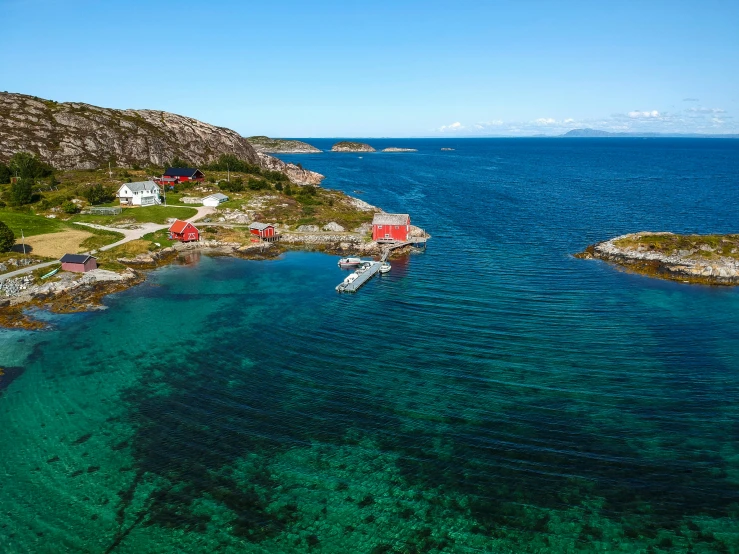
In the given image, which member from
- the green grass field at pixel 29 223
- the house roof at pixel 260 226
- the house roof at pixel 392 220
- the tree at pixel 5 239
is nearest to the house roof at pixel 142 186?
the green grass field at pixel 29 223

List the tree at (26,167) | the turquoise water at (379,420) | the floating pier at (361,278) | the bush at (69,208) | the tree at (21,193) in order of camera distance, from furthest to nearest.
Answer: the tree at (26,167) → the tree at (21,193) → the bush at (69,208) → the floating pier at (361,278) → the turquoise water at (379,420)

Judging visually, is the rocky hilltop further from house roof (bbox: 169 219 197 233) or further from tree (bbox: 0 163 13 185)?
house roof (bbox: 169 219 197 233)

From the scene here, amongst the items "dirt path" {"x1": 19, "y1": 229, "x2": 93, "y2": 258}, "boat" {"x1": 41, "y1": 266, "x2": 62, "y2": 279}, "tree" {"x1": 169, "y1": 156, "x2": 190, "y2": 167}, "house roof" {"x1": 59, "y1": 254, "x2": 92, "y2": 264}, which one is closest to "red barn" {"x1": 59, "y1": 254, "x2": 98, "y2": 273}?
"house roof" {"x1": 59, "y1": 254, "x2": 92, "y2": 264}

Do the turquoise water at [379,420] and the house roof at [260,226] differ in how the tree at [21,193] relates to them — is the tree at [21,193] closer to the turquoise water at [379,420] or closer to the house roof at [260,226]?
the house roof at [260,226]

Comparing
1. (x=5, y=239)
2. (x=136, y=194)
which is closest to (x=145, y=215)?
(x=136, y=194)

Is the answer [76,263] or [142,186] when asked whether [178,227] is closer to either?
[76,263]
